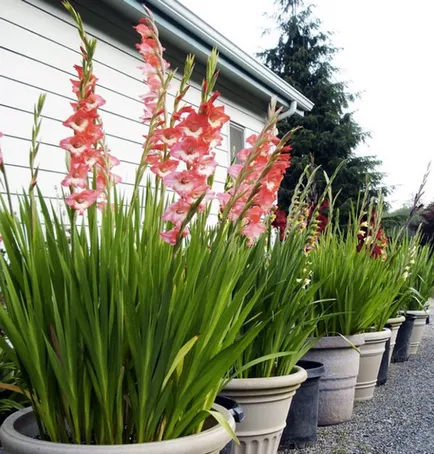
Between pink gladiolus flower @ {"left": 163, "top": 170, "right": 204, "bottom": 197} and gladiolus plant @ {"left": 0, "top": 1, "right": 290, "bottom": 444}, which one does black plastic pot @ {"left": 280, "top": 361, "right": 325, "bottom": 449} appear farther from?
pink gladiolus flower @ {"left": 163, "top": 170, "right": 204, "bottom": 197}

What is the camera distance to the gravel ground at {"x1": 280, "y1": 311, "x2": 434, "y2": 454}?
3471mm

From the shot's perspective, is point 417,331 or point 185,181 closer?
point 185,181

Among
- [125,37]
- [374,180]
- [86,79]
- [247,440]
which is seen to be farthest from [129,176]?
[374,180]

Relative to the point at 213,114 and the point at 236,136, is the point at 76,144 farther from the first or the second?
the point at 236,136

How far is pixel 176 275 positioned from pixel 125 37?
13.9 ft

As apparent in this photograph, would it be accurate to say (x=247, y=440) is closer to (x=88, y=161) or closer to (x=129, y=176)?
(x=88, y=161)

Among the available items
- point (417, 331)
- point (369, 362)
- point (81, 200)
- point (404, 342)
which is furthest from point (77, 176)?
point (417, 331)

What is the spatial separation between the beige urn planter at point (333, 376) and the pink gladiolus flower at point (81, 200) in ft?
7.71

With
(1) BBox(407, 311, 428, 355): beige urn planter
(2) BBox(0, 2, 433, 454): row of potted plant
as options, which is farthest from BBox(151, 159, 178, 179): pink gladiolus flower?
(1) BBox(407, 311, 428, 355): beige urn planter

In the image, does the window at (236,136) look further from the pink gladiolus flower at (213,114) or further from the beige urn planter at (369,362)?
the pink gladiolus flower at (213,114)

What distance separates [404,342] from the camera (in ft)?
21.2

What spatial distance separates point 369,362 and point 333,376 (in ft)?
2.37

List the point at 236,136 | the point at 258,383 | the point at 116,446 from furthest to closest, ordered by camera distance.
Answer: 1. the point at 236,136
2. the point at 258,383
3. the point at 116,446

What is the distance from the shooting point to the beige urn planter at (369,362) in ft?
14.5
